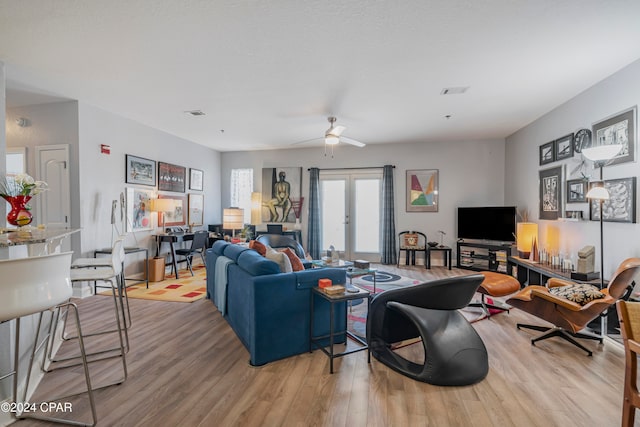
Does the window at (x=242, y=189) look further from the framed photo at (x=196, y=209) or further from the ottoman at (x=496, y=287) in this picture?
the ottoman at (x=496, y=287)

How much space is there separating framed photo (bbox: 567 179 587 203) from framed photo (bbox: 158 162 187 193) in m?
6.51

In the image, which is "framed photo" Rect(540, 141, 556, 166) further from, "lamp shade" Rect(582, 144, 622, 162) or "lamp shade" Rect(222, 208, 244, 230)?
"lamp shade" Rect(222, 208, 244, 230)

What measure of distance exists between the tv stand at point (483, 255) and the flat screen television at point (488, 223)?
0.48ft

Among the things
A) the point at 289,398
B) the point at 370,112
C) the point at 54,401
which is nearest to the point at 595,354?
the point at 289,398

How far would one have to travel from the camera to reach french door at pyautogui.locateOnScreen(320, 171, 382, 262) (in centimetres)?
689

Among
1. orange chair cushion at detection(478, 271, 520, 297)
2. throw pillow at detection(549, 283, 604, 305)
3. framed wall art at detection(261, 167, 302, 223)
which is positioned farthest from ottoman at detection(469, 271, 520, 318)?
framed wall art at detection(261, 167, 302, 223)

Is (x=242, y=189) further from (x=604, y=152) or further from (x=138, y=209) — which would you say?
(x=604, y=152)

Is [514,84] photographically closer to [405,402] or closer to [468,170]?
[468,170]

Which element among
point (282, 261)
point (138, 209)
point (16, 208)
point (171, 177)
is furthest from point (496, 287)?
point (171, 177)

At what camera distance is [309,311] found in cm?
259

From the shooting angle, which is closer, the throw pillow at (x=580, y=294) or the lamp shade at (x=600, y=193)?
the throw pillow at (x=580, y=294)

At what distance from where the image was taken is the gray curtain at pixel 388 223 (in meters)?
6.57

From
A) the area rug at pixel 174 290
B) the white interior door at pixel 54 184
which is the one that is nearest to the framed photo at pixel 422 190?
the area rug at pixel 174 290

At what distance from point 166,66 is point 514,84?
3881mm
